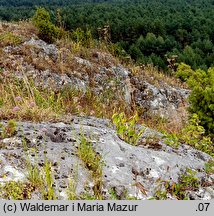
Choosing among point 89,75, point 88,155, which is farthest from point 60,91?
point 88,155

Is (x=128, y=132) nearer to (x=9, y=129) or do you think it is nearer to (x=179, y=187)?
(x=179, y=187)

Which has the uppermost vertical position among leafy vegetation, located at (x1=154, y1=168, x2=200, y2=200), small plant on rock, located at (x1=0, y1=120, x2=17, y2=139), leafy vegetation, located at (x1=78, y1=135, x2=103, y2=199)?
small plant on rock, located at (x1=0, y1=120, x2=17, y2=139)

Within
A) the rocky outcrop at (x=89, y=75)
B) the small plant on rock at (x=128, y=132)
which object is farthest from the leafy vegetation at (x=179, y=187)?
the rocky outcrop at (x=89, y=75)

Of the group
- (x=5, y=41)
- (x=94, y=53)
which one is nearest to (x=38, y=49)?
(x=5, y=41)

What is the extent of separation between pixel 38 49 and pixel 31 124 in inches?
202

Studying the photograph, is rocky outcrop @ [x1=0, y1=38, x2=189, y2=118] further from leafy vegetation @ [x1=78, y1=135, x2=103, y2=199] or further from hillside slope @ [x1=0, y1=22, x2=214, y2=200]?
leafy vegetation @ [x1=78, y1=135, x2=103, y2=199]

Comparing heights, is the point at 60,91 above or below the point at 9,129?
below

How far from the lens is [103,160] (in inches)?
165

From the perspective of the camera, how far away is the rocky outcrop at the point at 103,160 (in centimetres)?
385

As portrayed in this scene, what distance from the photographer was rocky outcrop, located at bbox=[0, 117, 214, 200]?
385cm

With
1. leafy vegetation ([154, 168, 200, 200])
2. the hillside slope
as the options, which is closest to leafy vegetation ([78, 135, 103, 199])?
the hillside slope

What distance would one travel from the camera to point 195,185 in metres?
4.24

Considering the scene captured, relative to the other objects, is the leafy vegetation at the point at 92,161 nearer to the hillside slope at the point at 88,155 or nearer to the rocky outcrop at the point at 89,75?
the hillside slope at the point at 88,155

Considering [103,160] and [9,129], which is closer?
[103,160]
